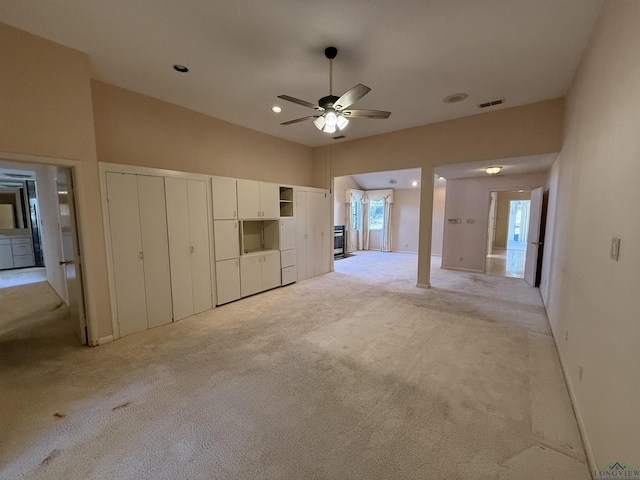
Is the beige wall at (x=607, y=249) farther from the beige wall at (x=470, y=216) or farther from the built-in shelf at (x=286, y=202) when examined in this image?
the built-in shelf at (x=286, y=202)

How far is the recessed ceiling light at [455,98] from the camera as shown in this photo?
3.67 metres

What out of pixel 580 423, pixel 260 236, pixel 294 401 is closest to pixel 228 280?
pixel 260 236

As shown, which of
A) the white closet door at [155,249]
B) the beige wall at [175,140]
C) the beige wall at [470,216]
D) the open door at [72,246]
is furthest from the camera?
the beige wall at [470,216]

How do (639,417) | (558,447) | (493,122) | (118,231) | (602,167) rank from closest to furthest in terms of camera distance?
(639,417) < (558,447) < (602,167) < (118,231) < (493,122)

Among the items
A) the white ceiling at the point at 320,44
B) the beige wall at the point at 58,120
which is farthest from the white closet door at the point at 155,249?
the white ceiling at the point at 320,44

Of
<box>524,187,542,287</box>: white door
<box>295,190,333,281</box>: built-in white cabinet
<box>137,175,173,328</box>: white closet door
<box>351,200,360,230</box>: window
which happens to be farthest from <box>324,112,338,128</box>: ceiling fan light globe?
<box>351,200,360,230</box>: window

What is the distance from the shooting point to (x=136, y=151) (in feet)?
12.0

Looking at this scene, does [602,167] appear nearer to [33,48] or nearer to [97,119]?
[33,48]

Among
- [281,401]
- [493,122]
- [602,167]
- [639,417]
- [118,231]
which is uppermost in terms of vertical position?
[493,122]

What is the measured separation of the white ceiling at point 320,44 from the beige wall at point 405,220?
5.97 metres

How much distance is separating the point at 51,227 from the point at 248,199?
3.44 m

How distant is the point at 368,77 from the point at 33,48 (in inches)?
133

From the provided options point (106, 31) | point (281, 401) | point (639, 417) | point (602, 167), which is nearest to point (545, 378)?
point (639, 417)

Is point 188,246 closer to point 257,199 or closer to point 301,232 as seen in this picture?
point 257,199
